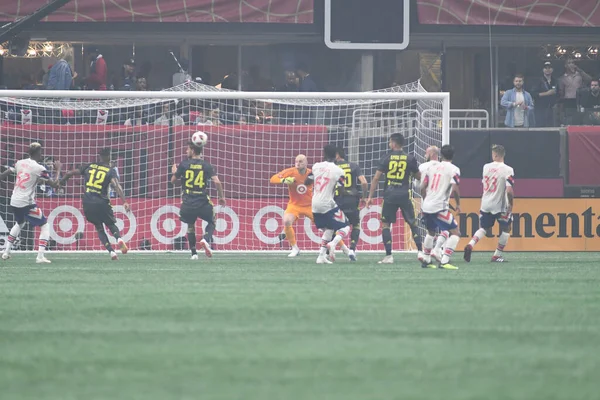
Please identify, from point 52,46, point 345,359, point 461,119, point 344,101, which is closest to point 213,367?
point 345,359

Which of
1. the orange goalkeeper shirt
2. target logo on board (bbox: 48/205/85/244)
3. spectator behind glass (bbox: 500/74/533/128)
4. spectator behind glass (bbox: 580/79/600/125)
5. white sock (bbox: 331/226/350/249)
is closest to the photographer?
white sock (bbox: 331/226/350/249)

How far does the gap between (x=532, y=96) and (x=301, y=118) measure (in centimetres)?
607

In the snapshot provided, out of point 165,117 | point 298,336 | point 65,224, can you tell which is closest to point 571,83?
point 165,117

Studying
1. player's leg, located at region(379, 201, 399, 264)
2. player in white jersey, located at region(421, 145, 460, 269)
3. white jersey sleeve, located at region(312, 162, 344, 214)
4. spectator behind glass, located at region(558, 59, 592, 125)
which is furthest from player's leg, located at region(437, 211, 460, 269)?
spectator behind glass, located at region(558, 59, 592, 125)

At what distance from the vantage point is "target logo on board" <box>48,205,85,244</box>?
23334mm

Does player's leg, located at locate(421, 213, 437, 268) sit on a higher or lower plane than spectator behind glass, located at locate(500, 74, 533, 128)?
lower

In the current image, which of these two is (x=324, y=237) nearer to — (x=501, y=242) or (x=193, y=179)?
(x=193, y=179)

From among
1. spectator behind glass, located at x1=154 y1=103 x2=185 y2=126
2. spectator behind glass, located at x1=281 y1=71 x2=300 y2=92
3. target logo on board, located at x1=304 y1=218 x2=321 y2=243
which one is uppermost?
spectator behind glass, located at x1=281 y1=71 x2=300 y2=92

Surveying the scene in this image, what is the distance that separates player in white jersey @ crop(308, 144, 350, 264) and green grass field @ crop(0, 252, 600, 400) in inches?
127

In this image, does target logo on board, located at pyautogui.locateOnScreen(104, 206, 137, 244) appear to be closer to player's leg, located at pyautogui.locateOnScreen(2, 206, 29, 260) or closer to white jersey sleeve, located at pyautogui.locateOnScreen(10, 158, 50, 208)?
player's leg, located at pyautogui.locateOnScreen(2, 206, 29, 260)

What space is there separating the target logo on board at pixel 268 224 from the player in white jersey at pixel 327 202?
4661mm

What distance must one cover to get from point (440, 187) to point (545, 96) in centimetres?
1061

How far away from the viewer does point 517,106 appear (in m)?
26.5

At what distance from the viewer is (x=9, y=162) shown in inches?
936
